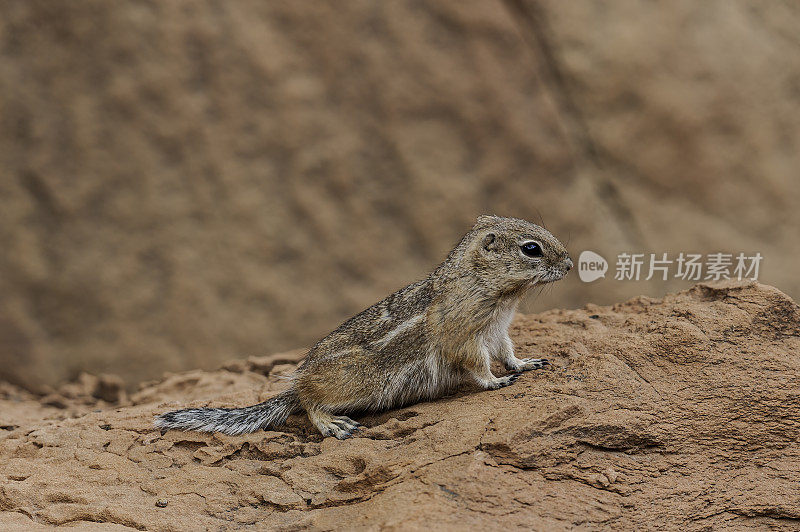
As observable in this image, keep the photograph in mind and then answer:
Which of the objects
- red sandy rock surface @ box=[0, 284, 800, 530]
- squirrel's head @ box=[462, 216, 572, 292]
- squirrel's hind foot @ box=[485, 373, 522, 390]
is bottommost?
red sandy rock surface @ box=[0, 284, 800, 530]

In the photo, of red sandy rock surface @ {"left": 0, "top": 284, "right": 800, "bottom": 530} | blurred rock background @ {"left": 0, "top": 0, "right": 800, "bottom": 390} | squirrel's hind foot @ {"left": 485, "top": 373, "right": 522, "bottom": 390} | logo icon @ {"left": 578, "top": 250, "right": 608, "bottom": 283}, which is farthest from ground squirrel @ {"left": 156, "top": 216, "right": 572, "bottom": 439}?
logo icon @ {"left": 578, "top": 250, "right": 608, "bottom": 283}

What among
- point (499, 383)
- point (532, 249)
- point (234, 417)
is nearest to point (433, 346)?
point (499, 383)

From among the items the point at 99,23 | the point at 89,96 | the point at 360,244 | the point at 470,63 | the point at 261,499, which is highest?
the point at 470,63

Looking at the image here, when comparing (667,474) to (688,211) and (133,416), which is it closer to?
(133,416)

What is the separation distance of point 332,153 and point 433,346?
4463mm

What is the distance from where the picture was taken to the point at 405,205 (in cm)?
893

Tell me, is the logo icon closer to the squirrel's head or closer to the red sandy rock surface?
the red sandy rock surface

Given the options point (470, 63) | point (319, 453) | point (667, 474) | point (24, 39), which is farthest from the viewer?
point (470, 63)

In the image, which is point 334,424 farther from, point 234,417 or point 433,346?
point 433,346

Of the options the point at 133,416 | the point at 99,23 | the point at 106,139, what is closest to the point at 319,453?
the point at 133,416

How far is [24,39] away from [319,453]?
6.40 metres

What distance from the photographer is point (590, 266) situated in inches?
354

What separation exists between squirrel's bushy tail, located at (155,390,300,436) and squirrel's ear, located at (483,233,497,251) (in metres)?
1.67

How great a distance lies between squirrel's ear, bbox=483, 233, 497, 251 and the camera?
4953 millimetres
